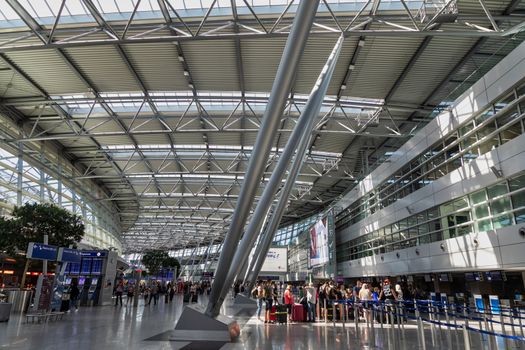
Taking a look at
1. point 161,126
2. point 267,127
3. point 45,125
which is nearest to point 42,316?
point 267,127

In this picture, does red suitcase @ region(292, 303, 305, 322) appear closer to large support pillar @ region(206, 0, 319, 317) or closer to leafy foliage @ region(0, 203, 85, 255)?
large support pillar @ region(206, 0, 319, 317)

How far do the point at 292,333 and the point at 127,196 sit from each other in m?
37.0

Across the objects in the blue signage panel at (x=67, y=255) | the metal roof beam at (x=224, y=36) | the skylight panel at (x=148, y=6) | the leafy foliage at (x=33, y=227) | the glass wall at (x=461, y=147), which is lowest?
the blue signage panel at (x=67, y=255)

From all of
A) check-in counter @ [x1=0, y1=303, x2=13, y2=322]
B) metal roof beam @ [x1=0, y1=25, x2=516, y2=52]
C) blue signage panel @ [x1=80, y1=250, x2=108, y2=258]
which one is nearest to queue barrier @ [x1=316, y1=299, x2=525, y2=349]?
metal roof beam @ [x1=0, y1=25, x2=516, y2=52]

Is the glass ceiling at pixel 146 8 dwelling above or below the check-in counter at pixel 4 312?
above

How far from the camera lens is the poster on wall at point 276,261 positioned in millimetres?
40688

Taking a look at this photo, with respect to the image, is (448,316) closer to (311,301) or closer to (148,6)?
(311,301)

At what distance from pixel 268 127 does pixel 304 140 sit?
7253 millimetres

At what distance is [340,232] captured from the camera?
40031 millimetres

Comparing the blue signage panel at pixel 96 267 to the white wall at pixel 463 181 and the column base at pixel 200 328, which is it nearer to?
the column base at pixel 200 328

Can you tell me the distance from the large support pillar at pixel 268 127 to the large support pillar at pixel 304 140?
3168 millimetres

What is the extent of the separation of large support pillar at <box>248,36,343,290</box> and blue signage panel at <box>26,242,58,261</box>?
11295 mm

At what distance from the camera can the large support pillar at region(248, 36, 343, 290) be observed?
1232cm

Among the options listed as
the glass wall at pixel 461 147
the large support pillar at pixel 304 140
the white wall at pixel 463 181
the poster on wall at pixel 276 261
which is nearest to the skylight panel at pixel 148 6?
the large support pillar at pixel 304 140
